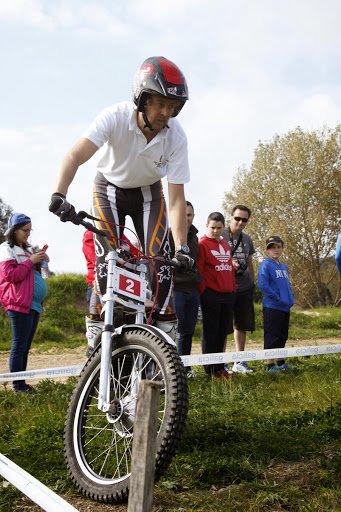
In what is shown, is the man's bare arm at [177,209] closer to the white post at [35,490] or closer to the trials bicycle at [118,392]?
the trials bicycle at [118,392]

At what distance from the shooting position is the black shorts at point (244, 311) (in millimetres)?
7191

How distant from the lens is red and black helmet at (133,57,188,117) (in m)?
3.42

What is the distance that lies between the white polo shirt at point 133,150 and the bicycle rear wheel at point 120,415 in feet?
4.60

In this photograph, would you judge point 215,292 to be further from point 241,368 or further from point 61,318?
point 61,318

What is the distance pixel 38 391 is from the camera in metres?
5.61

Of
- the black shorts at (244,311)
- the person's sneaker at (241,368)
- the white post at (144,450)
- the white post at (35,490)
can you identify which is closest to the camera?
the white post at (144,450)

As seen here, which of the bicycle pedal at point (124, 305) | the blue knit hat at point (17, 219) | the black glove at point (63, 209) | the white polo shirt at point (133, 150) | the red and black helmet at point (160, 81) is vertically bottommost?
the bicycle pedal at point (124, 305)

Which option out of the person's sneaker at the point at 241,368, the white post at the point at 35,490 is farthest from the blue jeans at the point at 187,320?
the white post at the point at 35,490

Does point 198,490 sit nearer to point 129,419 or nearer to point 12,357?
point 129,419

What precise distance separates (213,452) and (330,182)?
23.9 metres

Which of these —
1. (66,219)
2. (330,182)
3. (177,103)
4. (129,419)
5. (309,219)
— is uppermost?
(330,182)

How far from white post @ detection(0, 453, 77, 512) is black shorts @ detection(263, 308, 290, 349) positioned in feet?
14.7

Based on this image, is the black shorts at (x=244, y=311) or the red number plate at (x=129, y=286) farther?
the black shorts at (x=244, y=311)

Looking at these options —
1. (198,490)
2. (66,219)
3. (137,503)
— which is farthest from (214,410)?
(137,503)
